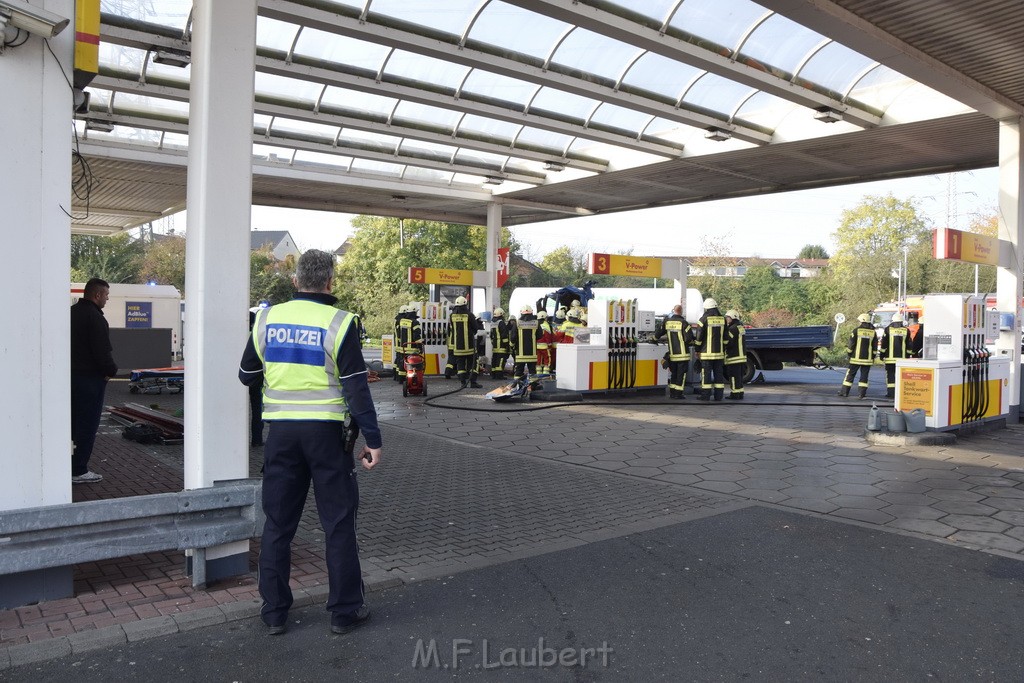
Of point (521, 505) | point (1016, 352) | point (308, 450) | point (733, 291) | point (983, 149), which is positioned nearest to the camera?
point (308, 450)

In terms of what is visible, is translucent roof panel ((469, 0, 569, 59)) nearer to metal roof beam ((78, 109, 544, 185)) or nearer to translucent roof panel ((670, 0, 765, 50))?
translucent roof panel ((670, 0, 765, 50))

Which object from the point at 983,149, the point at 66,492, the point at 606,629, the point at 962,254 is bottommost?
the point at 606,629

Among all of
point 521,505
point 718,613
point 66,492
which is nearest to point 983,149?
point 521,505

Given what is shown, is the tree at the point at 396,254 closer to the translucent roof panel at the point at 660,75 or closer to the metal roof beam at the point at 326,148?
the metal roof beam at the point at 326,148

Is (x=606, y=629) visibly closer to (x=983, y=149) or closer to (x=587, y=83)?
(x=587, y=83)

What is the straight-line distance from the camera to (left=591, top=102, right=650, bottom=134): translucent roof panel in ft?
47.2

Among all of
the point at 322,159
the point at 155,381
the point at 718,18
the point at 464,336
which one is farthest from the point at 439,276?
the point at 718,18

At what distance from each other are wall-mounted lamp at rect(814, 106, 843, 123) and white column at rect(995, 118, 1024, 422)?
2410 millimetres

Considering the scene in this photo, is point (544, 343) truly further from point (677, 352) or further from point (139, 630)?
point (139, 630)

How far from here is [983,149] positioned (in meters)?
15.1

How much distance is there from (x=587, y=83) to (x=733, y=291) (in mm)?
35742

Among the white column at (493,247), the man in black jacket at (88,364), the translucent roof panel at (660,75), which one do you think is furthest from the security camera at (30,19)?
the white column at (493,247)

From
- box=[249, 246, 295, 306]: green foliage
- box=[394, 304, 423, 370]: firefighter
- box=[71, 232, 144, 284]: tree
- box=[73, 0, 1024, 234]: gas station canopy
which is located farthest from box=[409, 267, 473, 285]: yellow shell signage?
box=[71, 232, 144, 284]: tree

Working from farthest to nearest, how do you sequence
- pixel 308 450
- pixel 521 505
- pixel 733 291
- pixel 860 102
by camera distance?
pixel 733 291
pixel 860 102
pixel 521 505
pixel 308 450
